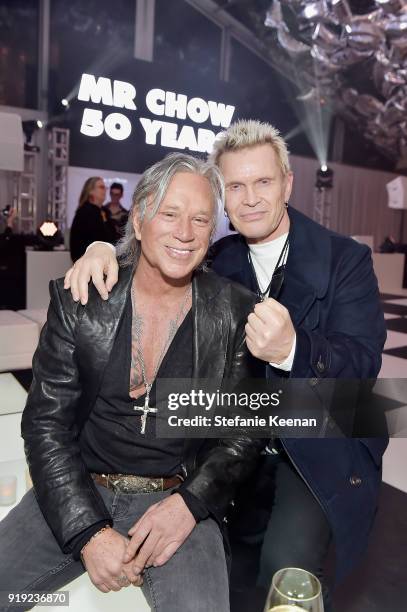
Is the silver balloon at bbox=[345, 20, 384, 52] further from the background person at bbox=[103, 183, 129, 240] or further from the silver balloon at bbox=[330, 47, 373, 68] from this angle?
the background person at bbox=[103, 183, 129, 240]

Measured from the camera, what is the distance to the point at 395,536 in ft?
5.65

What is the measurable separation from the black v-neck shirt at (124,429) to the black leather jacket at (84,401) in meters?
0.03

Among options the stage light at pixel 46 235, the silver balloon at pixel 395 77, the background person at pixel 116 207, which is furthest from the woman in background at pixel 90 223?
the silver balloon at pixel 395 77

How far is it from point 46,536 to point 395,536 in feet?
3.92

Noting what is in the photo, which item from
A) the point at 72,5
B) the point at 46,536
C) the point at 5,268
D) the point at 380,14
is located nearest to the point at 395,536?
the point at 46,536

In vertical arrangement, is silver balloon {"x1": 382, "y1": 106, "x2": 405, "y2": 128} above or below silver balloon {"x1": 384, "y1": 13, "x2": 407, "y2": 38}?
below

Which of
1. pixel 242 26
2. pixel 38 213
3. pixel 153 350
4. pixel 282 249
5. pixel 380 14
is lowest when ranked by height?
pixel 153 350

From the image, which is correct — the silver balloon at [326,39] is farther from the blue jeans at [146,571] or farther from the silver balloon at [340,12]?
the blue jeans at [146,571]

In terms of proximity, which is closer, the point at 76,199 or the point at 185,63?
the point at 76,199

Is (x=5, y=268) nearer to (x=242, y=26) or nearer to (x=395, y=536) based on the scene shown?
(x=395, y=536)

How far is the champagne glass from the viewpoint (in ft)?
2.19

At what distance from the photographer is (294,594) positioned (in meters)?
0.70

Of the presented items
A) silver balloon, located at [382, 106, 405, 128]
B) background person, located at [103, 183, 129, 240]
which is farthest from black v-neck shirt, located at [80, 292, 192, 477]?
silver balloon, located at [382, 106, 405, 128]

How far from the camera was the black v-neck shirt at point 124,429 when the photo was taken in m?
1.23
